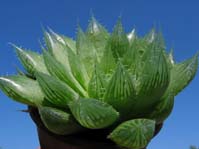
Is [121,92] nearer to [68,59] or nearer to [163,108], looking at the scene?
[163,108]

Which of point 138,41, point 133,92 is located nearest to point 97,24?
point 138,41

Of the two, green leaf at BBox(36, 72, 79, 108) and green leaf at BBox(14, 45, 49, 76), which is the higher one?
green leaf at BBox(14, 45, 49, 76)

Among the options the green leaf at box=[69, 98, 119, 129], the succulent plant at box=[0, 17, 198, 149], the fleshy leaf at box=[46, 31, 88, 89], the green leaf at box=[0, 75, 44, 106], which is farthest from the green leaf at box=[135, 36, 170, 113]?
the green leaf at box=[0, 75, 44, 106]

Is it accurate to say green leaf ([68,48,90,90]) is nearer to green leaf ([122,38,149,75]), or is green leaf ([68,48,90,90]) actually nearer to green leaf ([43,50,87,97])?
green leaf ([43,50,87,97])

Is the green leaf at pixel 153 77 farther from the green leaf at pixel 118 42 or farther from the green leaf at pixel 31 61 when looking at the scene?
the green leaf at pixel 31 61

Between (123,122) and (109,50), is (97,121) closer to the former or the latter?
(123,122)

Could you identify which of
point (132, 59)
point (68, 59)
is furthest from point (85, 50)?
point (132, 59)
